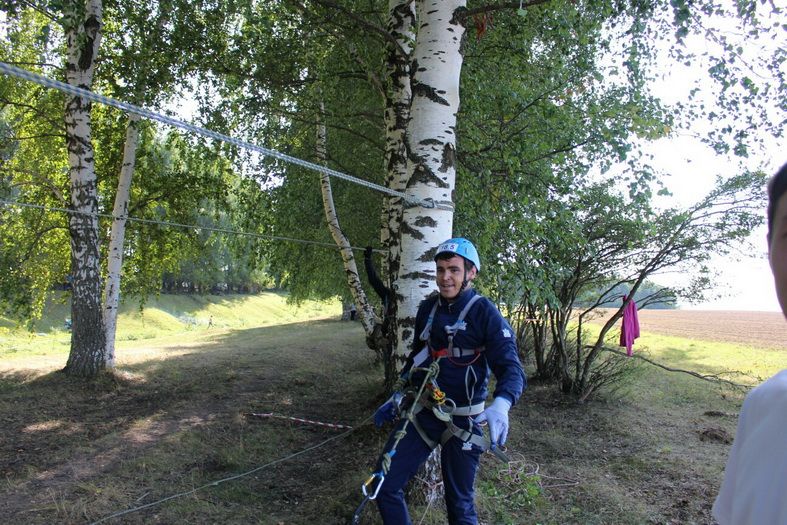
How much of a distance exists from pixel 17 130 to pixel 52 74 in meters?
1.99

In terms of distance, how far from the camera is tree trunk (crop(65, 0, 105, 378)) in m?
8.09

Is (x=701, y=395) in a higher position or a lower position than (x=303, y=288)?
lower

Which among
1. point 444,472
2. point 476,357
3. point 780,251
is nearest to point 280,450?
point 444,472

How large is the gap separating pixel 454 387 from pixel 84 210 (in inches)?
296

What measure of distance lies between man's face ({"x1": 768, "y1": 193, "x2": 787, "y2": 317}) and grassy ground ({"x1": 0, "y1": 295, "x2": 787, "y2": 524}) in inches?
157

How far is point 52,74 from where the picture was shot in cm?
938

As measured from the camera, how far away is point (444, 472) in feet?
11.0

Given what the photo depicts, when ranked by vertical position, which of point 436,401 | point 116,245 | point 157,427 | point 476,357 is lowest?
point 157,427

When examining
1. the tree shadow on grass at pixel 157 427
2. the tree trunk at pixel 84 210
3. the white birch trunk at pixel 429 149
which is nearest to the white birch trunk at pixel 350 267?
the tree shadow on grass at pixel 157 427

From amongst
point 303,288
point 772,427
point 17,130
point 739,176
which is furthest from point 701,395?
Result: point 17,130

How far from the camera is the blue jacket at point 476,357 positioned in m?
3.16

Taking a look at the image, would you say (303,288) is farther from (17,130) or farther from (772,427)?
(772,427)

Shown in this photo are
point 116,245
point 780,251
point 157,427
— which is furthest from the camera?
point 116,245

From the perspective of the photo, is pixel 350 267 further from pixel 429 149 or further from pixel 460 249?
pixel 460 249
